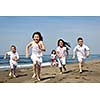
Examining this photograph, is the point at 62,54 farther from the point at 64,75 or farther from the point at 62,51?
the point at 64,75

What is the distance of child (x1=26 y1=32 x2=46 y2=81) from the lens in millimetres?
3764

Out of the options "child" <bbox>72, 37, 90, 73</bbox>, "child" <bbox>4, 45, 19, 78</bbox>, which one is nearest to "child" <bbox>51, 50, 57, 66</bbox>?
"child" <bbox>72, 37, 90, 73</bbox>

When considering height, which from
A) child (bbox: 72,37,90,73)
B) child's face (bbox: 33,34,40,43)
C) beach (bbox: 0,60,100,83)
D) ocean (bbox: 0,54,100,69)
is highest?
child's face (bbox: 33,34,40,43)

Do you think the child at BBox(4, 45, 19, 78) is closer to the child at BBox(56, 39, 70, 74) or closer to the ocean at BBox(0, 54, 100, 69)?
the ocean at BBox(0, 54, 100, 69)

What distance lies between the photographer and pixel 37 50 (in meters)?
3.79

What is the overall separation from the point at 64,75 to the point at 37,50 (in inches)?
11.8

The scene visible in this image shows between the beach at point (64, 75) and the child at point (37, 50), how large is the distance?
4 cm

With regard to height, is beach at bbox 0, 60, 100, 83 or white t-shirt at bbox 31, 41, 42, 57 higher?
white t-shirt at bbox 31, 41, 42, 57

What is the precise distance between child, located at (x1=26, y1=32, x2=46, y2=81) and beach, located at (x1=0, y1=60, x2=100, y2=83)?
0.13ft

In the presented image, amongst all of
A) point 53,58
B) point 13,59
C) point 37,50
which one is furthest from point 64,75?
point 13,59

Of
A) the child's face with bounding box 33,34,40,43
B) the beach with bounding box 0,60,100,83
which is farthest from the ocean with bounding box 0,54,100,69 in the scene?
the child's face with bounding box 33,34,40,43

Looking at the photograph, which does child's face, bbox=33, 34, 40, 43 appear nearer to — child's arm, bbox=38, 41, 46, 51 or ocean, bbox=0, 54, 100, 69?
child's arm, bbox=38, 41, 46, 51
